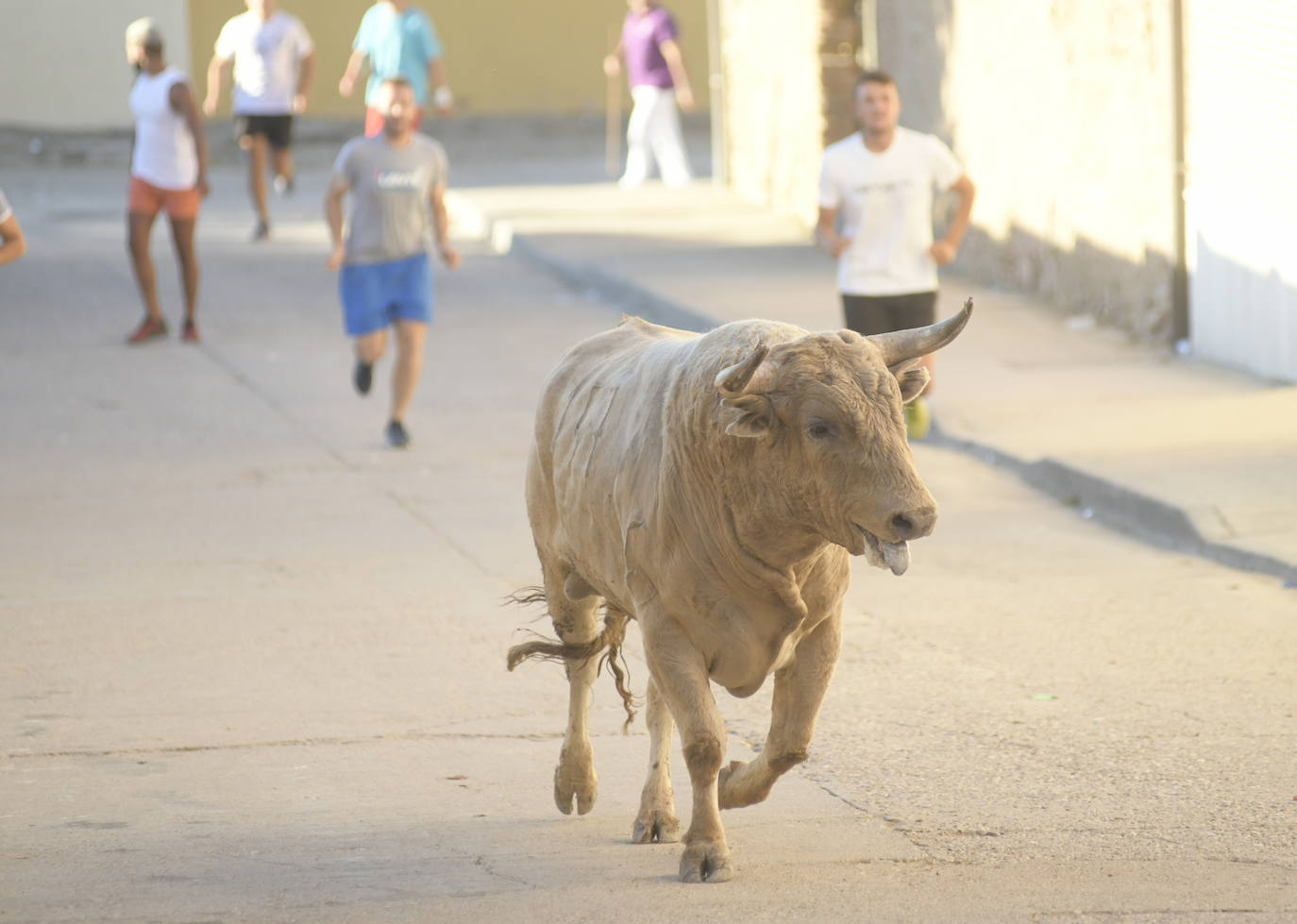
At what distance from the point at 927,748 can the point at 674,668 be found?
5.15 feet

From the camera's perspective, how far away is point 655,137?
23594 millimetres

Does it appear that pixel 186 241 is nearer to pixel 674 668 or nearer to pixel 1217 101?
pixel 1217 101

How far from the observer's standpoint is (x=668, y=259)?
1792cm

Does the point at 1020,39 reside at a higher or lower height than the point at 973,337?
higher

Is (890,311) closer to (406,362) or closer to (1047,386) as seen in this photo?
(1047,386)

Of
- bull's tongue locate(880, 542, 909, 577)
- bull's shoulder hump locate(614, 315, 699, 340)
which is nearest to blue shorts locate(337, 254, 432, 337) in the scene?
A: bull's shoulder hump locate(614, 315, 699, 340)

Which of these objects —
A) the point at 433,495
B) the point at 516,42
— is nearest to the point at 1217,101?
the point at 433,495

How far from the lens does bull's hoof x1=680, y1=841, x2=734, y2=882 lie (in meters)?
5.18

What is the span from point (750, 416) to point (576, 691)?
1498mm

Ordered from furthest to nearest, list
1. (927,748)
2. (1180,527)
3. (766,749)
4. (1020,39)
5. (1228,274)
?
(1020,39) < (1228,274) < (1180,527) < (927,748) < (766,749)

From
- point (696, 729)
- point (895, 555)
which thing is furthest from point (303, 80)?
point (895, 555)

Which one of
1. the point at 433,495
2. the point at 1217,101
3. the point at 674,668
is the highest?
the point at 1217,101

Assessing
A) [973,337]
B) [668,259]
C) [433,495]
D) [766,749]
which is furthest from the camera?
[668,259]

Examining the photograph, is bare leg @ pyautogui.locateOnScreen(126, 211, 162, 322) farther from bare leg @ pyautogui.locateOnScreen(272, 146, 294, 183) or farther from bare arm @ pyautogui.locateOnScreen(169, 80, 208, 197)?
bare leg @ pyautogui.locateOnScreen(272, 146, 294, 183)
